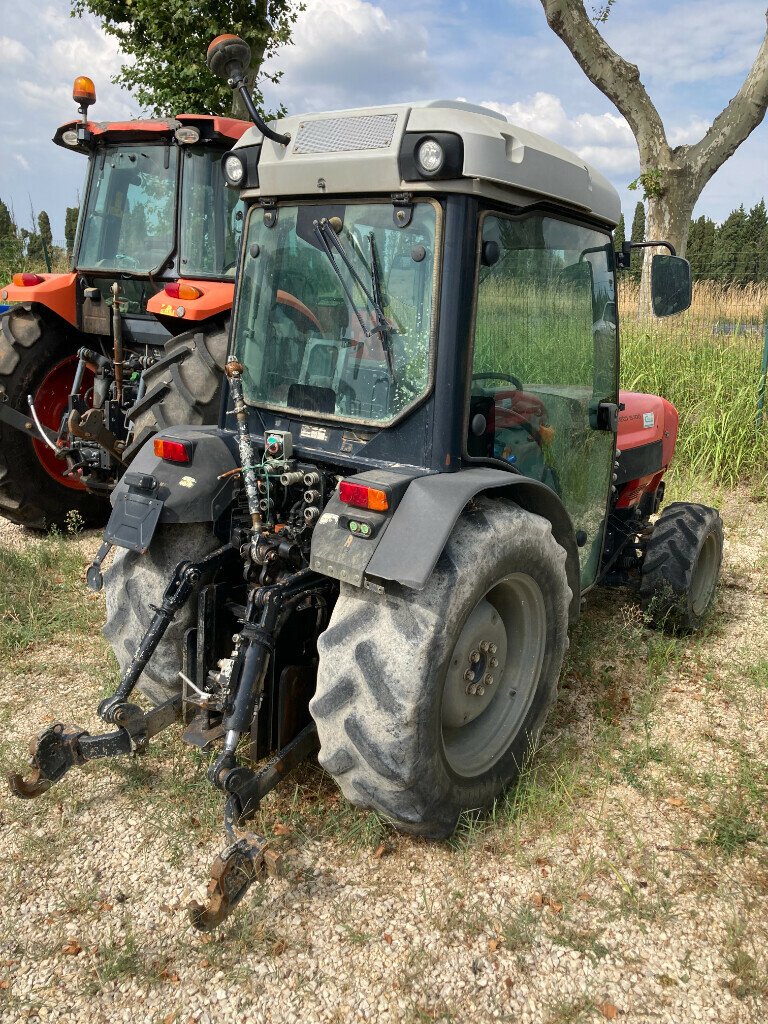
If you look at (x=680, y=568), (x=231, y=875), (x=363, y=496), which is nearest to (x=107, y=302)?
(x=363, y=496)

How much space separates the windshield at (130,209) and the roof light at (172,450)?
263 centimetres

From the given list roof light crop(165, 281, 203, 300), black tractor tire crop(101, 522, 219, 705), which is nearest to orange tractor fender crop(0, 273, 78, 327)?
roof light crop(165, 281, 203, 300)

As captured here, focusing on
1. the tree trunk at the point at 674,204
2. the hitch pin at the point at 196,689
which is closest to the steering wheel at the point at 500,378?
the hitch pin at the point at 196,689

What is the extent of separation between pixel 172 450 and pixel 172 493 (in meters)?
0.17

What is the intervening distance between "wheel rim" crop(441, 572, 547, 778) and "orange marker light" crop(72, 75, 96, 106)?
13.8ft

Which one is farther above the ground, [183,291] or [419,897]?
[183,291]

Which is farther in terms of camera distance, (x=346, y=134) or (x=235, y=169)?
(x=235, y=169)

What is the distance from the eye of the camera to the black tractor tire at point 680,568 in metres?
3.81

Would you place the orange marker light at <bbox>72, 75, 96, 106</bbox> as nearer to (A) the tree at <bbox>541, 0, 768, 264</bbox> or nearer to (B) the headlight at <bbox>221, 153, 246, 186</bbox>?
(B) the headlight at <bbox>221, 153, 246, 186</bbox>

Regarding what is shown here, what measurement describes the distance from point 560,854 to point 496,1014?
624 mm

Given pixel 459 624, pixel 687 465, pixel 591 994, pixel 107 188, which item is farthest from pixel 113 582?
pixel 687 465

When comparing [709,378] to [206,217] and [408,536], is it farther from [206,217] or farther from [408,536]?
[408,536]

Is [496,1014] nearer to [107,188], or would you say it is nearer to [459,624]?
[459,624]

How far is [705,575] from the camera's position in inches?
162
